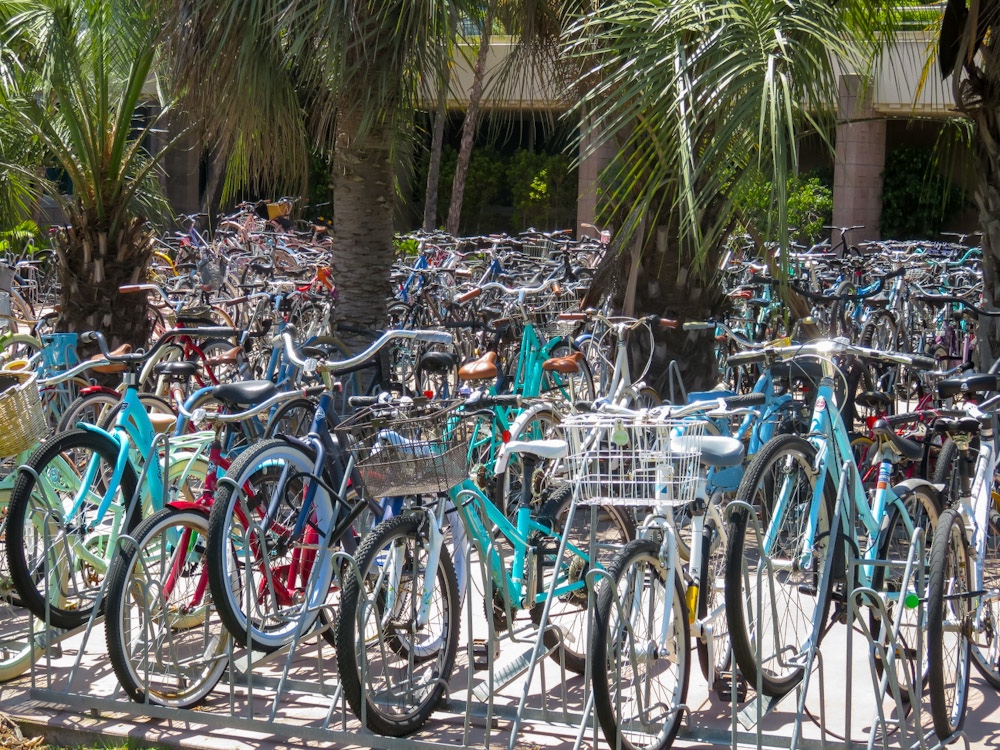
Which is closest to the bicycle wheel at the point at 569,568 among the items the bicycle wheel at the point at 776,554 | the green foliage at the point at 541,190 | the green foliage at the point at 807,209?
the bicycle wheel at the point at 776,554

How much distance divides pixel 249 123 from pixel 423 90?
3.36ft

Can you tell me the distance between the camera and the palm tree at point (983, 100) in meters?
6.02

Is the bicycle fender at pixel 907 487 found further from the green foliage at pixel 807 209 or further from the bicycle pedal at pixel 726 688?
the green foliage at pixel 807 209

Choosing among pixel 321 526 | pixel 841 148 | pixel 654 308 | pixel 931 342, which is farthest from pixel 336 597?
pixel 841 148

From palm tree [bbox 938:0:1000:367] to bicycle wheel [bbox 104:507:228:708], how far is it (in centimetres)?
428

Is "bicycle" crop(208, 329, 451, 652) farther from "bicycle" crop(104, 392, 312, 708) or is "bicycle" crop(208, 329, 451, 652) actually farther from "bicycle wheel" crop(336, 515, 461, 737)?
"bicycle wheel" crop(336, 515, 461, 737)

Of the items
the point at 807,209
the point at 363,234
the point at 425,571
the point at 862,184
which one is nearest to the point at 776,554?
the point at 425,571

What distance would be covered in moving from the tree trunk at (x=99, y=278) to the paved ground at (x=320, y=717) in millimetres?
4928

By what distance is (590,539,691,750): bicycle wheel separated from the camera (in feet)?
11.3

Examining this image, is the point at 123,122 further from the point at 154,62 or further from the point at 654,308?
the point at 654,308

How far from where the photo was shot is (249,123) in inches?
281

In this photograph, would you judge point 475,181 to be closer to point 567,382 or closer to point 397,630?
point 567,382

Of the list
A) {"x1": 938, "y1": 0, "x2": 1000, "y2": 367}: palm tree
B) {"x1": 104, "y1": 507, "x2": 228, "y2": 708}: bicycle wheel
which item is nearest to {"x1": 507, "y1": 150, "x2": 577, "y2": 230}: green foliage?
{"x1": 938, "y1": 0, "x2": 1000, "y2": 367}: palm tree

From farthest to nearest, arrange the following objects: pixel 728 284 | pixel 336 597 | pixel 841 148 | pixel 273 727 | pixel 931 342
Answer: pixel 841 148 < pixel 728 284 < pixel 931 342 < pixel 336 597 < pixel 273 727
